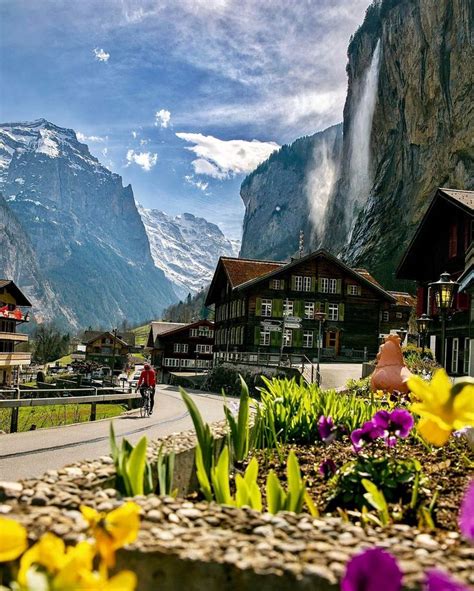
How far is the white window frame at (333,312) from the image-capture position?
45.8m

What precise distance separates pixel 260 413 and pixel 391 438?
2.41 metres

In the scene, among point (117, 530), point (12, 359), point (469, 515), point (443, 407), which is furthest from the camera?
point (12, 359)

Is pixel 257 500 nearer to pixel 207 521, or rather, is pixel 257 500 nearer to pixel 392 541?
pixel 207 521

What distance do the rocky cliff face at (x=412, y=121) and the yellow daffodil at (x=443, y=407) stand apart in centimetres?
6851

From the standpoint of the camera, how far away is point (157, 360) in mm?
85188

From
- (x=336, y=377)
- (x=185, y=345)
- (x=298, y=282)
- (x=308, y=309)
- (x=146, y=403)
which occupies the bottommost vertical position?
(x=146, y=403)

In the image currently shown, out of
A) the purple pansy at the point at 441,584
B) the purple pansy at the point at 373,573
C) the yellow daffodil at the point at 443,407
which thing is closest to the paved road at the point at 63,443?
the yellow daffodil at the point at 443,407

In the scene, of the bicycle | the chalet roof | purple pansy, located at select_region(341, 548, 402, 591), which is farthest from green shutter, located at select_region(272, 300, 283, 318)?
purple pansy, located at select_region(341, 548, 402, 591)

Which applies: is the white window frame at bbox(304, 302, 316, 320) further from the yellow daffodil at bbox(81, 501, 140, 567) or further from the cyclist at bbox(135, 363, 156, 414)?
the yellow daffodil at bbox(81, 501, 140, 567)

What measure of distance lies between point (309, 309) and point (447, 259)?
18.5 metres

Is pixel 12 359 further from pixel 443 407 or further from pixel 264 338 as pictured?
pixel 443 407

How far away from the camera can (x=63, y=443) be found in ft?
44.6

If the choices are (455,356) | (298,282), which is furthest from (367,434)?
(298,282)

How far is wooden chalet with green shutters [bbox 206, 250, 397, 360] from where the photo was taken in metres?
44.2
